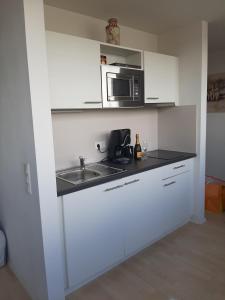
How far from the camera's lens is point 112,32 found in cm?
224

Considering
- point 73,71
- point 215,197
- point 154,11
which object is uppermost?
point 154,11

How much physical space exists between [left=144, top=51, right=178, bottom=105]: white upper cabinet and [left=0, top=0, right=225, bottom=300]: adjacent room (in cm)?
2

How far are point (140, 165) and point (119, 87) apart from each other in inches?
29.7

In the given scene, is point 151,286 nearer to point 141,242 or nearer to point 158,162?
point 141,242

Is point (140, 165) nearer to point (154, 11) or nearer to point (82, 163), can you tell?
point (82, 163)

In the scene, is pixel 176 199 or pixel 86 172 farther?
pixel 176 199

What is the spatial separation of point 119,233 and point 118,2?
1967 mm

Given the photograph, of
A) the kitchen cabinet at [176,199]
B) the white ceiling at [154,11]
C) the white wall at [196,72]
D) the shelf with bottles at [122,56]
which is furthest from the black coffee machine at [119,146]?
the white ceiling at [154,11]

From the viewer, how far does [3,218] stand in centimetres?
221

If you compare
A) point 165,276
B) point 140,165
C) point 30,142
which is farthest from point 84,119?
point 165,276

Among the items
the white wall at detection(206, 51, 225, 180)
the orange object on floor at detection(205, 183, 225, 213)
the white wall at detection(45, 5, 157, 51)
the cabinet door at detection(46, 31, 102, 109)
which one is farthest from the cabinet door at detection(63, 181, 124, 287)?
the white wall at detection(206, 51, 225, 180)

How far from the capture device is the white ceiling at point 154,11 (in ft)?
6.81

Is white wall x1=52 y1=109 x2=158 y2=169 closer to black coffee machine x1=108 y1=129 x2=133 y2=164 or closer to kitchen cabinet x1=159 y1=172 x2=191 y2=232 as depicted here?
black coffee machine x1=108 y1=129 x2=133 y2=164

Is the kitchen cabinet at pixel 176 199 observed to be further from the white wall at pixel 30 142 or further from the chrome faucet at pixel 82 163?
the white wall at pixel 30 142
